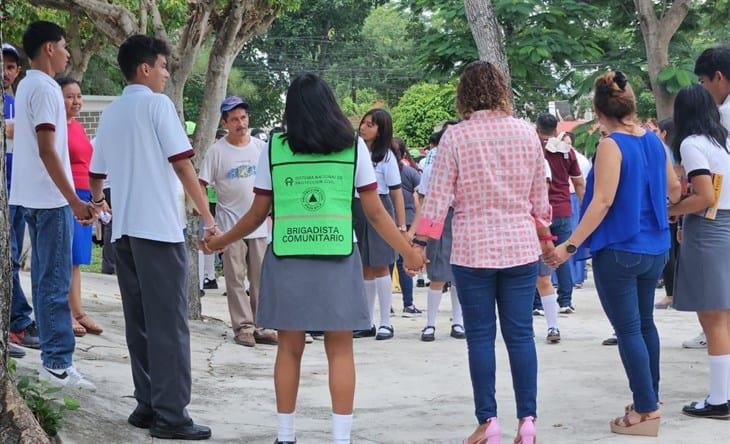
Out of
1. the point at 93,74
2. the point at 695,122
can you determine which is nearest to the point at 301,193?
the point at 695,122

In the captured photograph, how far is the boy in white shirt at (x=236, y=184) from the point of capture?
31.3 feet

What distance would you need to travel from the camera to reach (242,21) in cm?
1177

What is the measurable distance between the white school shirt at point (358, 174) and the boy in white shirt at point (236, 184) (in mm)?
3908

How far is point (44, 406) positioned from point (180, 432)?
2.44 feet

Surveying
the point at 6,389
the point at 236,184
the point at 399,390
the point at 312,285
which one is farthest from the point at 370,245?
the point at 6,389

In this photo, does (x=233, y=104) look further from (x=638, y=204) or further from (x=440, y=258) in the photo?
(x=638, y=204)

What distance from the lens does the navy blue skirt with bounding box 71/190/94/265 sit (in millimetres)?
8368

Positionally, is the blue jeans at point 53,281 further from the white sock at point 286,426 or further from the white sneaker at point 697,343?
the white sneaker at point 697,343

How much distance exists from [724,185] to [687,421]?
1.39 meters

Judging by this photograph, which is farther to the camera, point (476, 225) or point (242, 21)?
point (242, 21)

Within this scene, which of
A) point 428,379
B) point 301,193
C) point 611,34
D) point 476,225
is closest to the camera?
point 301,193

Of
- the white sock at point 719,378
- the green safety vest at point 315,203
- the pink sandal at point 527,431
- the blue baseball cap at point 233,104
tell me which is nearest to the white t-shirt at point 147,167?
the green safety vest at point 315,203

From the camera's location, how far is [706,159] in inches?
255

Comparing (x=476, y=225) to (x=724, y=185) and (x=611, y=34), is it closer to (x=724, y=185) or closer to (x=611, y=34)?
(x=724, y=185)
